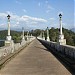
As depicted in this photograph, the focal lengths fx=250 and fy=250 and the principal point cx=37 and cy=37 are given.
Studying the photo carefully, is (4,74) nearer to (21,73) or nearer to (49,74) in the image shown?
(21,73)

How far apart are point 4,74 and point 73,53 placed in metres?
8.45

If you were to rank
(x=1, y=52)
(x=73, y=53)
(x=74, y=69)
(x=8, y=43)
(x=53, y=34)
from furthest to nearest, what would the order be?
(x=53, y=34), (x=8, y=43), (x=1, y=52), (x=73, y=53), (x=74, y=69)

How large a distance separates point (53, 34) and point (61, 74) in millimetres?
168392

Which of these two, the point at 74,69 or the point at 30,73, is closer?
the point at 30,73

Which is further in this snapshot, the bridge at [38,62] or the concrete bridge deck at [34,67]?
the bridge at [38,62]

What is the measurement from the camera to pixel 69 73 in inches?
542

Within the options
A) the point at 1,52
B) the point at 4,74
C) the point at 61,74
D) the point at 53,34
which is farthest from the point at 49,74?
the point at 53,34

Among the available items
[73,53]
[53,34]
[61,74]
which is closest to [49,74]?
[61,74]

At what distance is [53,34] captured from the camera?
182 metres

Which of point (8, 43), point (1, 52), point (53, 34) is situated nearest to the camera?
point (1, 52)

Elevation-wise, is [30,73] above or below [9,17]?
below

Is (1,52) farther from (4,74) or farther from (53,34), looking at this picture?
(53,34)

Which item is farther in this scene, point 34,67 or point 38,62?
point 38,62

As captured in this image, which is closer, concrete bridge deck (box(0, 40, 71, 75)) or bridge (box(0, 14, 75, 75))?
concrete bridge deck (box(0, 40, 71, 75))
